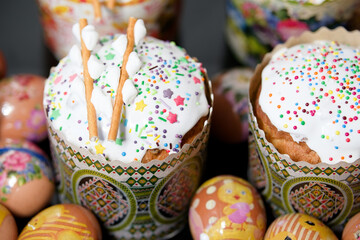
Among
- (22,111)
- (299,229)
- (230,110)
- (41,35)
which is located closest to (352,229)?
(299,229)

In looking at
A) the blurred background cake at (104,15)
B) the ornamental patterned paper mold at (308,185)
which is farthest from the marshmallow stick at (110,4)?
the ornamental patterned paper mold at (308,185)

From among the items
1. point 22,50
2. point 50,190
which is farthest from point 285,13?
point 22,50

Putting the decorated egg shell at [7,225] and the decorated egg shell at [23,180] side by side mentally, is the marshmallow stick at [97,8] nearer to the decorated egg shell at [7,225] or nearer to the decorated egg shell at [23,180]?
the decorated egg shell at [23,180]

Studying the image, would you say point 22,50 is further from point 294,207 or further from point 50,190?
point 294,207

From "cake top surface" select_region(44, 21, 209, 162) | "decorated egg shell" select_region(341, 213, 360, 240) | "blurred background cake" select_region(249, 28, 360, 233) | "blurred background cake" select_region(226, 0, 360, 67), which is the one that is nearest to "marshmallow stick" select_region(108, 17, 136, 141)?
"cake top surface" select_region(44, 21, 209, 162)

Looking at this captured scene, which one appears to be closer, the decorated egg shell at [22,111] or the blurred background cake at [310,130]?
the blurred background cake at [310,130]

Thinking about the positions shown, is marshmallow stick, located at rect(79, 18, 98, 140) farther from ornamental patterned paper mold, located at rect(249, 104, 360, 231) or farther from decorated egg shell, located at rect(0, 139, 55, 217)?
ornamental patterned paper mold, located at rect(249, 104, 360, 231)

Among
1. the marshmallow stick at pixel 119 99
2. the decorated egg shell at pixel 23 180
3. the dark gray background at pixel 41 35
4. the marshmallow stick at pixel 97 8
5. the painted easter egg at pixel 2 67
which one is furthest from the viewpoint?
the dark gray background at pixel 41 35
